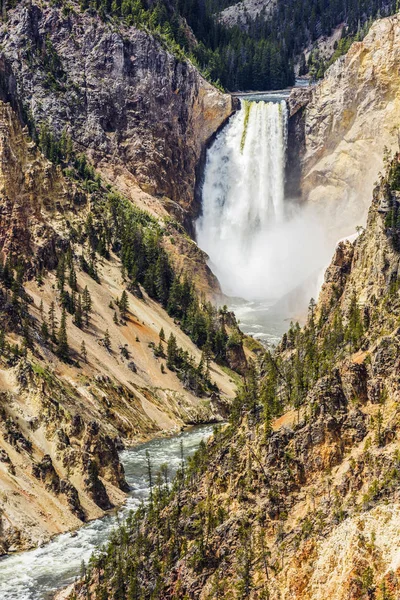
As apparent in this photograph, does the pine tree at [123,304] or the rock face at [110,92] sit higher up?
the rock face at [110,92]

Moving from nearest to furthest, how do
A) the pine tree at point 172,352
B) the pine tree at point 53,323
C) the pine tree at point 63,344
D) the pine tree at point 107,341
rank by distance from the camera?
the pine tree at point 63,344
the pine tree at point 53,323
the pine tree at point 107,341
the pine tree at point 172,352

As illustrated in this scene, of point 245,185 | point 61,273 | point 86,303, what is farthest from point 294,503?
point 245,185

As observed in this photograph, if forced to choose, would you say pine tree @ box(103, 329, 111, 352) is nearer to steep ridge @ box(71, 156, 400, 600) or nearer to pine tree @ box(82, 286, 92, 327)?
pine tree @ box(82, 286, 92, 327)

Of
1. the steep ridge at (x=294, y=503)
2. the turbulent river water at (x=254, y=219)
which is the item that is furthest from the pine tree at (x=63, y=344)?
the turbulent river water at (x=254, y=219)

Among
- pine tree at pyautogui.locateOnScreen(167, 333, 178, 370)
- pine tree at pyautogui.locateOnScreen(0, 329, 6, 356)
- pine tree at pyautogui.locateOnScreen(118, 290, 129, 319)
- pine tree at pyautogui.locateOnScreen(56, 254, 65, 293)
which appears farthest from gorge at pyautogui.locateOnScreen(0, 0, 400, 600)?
pine tree at pyautogui.locateOnScreen(0, 329, 6, 356)

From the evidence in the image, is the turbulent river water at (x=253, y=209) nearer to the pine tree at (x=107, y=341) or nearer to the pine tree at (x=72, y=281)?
the pine tree at (x=72, y=281)

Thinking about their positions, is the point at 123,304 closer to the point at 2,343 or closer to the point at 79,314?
the point at 79,314
